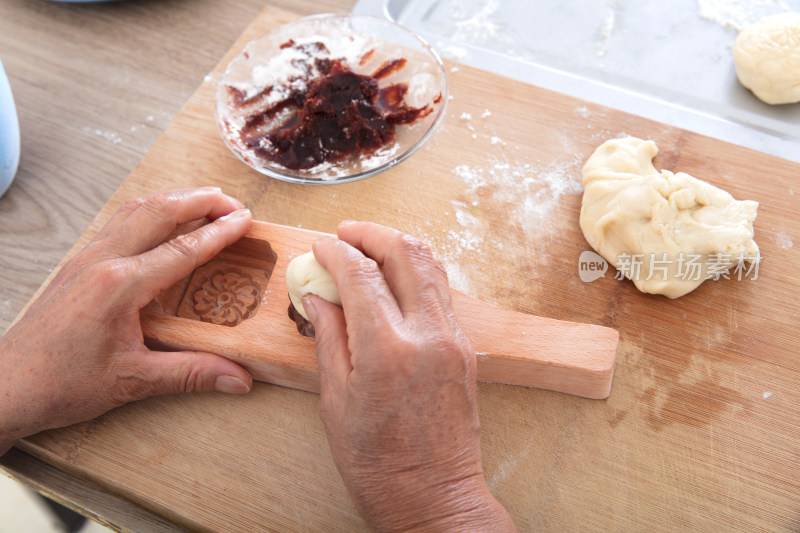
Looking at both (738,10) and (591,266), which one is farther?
(738,10)

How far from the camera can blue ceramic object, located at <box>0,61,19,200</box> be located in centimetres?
181

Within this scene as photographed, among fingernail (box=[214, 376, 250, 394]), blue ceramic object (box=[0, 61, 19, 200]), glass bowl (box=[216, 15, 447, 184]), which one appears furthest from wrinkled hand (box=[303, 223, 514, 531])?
blue ceramic object (box=[0, 61, 19, 200])

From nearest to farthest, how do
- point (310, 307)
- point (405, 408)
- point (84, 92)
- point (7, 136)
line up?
point (405, 408) < point (310, 307) < point (7, 136) < point (84, 92)

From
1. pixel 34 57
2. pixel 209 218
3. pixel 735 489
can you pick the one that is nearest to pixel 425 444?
pixel 735 489

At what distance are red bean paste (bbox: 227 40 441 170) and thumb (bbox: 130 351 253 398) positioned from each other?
689mm

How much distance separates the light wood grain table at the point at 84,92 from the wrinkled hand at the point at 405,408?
48.5 inches

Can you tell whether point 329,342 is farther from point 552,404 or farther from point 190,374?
point 552,404

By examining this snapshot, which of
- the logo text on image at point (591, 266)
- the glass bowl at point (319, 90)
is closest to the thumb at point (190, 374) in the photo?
the glass bowl at point (319, 90)

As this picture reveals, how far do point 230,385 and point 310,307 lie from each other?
32 cm

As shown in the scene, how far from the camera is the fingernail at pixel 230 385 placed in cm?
142

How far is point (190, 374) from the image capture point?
140 cm

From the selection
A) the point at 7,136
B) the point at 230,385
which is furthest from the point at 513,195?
the point at 7,136

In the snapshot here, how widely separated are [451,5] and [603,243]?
4.65 feet

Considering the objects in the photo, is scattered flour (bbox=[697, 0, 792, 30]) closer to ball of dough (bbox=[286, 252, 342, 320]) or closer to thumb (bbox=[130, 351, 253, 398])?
ball of dough (bbox=[286, 252, 342, 320])
